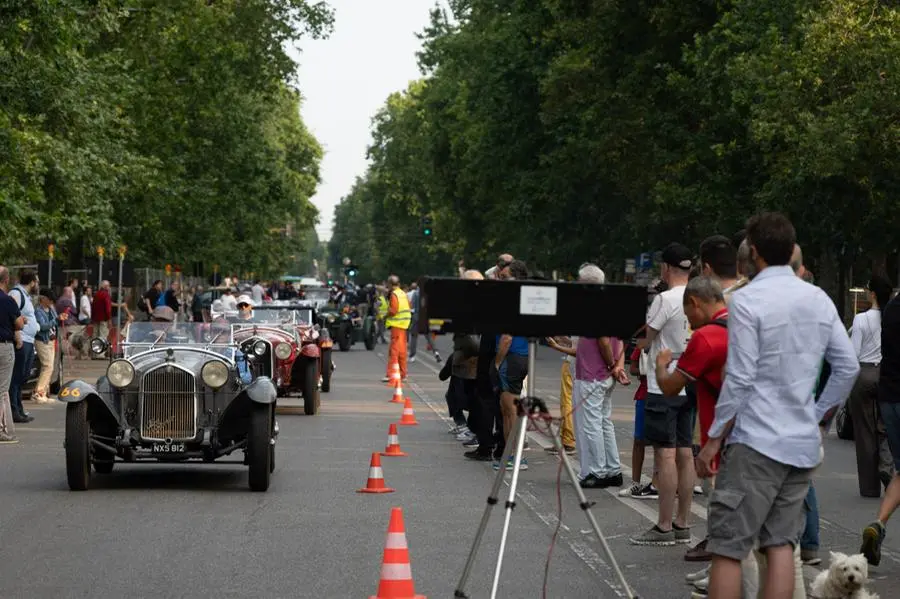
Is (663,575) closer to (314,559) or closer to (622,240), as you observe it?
(314,559)

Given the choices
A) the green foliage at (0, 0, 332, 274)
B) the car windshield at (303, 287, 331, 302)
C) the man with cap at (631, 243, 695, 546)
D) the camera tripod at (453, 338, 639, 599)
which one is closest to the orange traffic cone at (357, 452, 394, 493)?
the man with cap at (631, 243, 695, 546)

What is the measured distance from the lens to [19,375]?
2270 centimetres

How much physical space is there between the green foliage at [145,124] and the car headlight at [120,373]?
13577 mm

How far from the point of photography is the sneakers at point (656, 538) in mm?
11297

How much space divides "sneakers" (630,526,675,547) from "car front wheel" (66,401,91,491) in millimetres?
4886

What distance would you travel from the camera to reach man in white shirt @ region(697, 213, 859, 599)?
7.18 metres

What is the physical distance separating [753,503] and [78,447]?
8.12 metres

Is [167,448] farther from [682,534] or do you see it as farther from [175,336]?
[682,534]

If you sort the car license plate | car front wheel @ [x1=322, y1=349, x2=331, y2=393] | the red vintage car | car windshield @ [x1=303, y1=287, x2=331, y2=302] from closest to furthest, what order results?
1. the car license plate
2. the red vintage car
3. car front wheel @ [x1=322, y1=349, x2=331, y2=393]
4. car windshield @ [x1=303, y1=287, x2=331, y2=302]

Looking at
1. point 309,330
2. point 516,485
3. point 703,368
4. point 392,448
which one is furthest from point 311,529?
point 309,330

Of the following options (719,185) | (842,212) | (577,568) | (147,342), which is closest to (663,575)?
(577,568)

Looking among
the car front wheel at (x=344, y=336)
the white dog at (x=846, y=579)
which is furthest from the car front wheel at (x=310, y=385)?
the car front wheel at (x=344, y=336)

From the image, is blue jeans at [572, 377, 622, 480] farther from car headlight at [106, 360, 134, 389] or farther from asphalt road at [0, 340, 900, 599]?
car headlight at [106, 360, 134, 389]

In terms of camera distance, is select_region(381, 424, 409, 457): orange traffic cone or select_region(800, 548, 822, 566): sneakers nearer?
select_region(800, 548, 822, 566): sneakers
